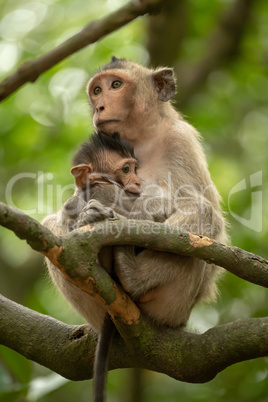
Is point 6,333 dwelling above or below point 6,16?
below

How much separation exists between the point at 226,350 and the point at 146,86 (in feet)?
8.08

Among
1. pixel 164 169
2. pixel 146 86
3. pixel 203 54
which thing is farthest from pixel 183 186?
pixel 203 54

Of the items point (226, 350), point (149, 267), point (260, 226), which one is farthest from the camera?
point (260, 226)

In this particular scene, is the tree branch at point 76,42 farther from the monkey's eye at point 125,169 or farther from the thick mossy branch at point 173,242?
the monkey's eye at point 125,169

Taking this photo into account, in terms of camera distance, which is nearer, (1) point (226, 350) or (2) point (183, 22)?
(1) point (226, 350)

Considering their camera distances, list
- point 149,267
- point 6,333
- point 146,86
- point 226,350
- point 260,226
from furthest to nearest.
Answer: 1. point 260,226
2. point 146,86
3. point 6,333
4. point 149,267
5. point 226,350

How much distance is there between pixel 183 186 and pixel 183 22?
5.22m

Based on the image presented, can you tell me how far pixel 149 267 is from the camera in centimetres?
414

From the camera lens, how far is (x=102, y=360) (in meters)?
3.97

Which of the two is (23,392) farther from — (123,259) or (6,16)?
(6,16)

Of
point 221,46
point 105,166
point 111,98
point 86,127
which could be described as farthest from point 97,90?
point 221,46

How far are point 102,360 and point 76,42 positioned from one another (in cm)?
202

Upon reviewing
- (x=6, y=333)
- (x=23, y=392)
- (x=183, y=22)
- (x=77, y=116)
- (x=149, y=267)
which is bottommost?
(x=23, y=392)

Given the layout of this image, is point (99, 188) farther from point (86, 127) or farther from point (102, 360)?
point (86, 127)
